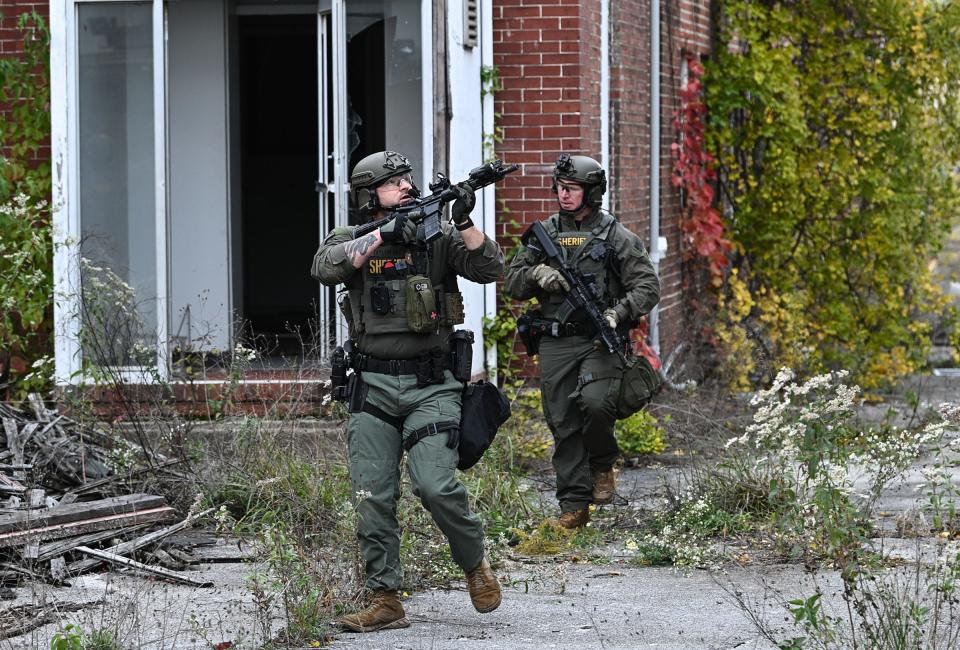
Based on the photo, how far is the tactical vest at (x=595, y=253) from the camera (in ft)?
26.3

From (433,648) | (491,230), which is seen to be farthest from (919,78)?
(433,648)

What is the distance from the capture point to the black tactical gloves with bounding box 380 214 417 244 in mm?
6188

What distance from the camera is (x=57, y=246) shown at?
9.90 meters

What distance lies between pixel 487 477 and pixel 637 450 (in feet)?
7.36

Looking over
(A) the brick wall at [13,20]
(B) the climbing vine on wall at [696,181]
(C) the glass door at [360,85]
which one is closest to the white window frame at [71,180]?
(A) the brick wall at [13,20]

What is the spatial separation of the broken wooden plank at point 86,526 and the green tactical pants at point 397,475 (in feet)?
5.36

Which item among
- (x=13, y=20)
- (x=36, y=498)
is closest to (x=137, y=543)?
(x=36, y=498)

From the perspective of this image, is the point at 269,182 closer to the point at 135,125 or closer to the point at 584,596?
the point at 135,125

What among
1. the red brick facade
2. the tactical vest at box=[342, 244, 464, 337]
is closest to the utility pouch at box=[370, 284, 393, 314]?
the tactical vest at box=[342, 244, 464, 337]

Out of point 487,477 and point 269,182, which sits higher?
point 269,182

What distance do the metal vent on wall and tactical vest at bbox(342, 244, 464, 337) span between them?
408 cm

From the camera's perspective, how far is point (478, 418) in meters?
6.36

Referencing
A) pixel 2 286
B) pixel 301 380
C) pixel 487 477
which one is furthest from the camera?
pixel 2 286

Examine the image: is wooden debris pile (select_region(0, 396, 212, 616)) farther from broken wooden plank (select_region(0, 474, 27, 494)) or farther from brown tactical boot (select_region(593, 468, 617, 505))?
brown tactical boot (select_region(593, 468, 617, 505))
